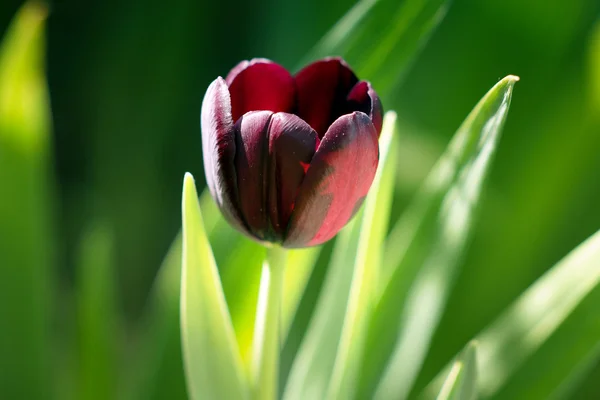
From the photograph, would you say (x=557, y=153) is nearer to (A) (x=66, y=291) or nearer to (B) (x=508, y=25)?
(B) (x=508, y=25)

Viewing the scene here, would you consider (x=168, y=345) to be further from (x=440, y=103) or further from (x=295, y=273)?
(x=440, y=103)

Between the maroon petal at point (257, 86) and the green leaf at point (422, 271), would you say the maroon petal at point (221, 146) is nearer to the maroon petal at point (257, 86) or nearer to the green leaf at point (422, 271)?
the maroon petal at point (257, 86)

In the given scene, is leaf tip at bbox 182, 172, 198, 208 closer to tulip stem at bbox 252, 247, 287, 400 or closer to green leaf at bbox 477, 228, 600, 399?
tulip stem at bbox 252, 247, 287, 400

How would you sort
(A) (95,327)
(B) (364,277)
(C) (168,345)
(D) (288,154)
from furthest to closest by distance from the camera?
(A) (95,327), (C) (168,345), (B) (364,277), (D) (288,154)

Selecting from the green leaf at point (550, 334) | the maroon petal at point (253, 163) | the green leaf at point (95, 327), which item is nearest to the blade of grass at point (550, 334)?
the green leaf at point (550, 334)

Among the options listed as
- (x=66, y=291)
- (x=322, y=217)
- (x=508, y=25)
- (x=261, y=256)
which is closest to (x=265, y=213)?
(x=322, y=217)

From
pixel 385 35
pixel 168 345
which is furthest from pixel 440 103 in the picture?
pixel 168 345

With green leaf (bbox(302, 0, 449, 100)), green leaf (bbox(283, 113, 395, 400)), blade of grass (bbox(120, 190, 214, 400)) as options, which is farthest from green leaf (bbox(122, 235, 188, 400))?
green leaf (bbox(302, 0, 449, 100))
